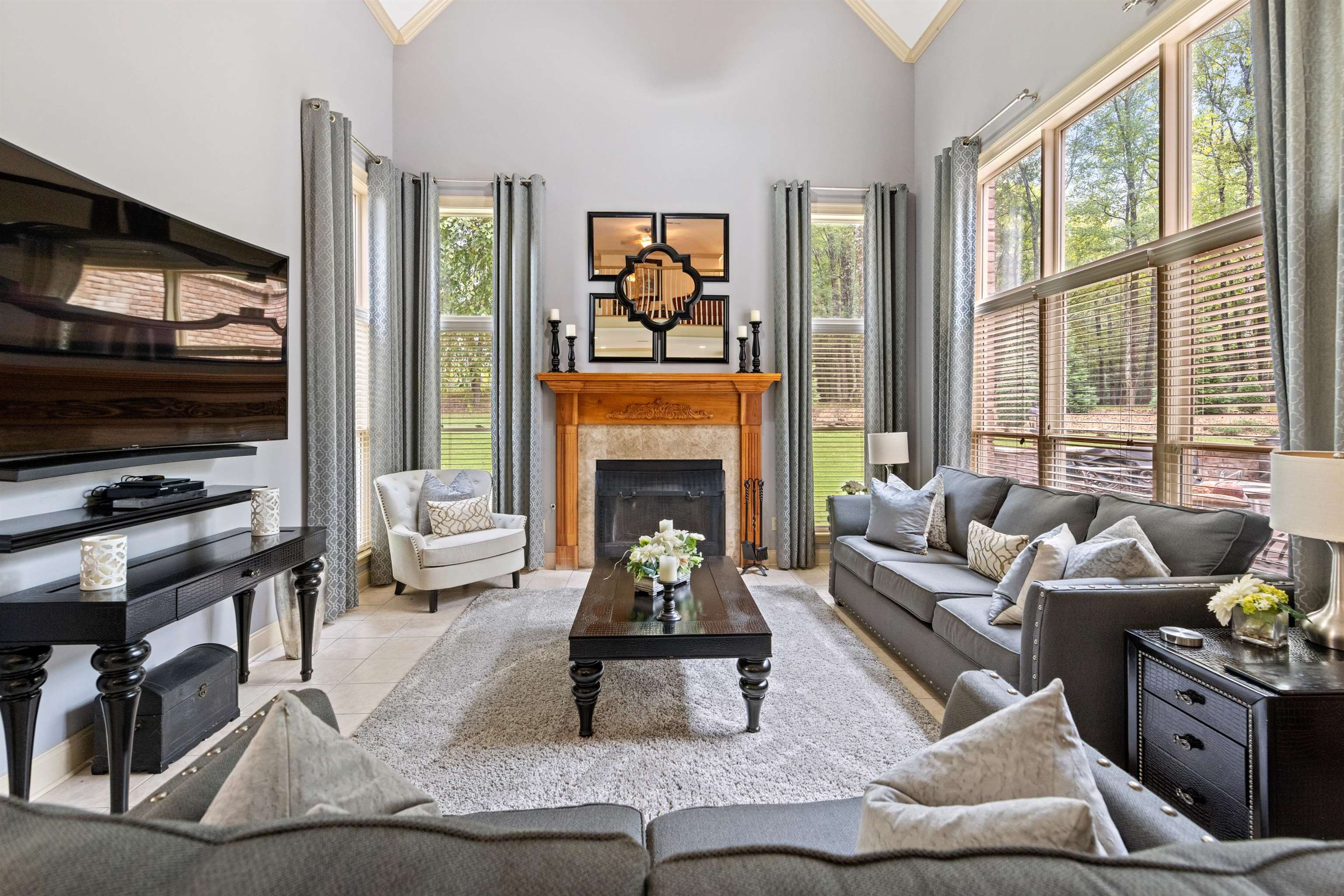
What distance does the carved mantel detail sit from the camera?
16.5 feet

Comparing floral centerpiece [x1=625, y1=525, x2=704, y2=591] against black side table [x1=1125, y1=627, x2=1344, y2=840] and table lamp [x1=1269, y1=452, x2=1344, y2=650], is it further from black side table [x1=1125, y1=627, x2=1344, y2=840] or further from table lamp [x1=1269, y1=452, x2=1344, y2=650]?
table lamp [x1=1269, y1=452, x2=1344, y2=650]

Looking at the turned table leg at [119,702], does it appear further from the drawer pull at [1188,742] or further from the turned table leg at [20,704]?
the drawer pull at [1188,742]

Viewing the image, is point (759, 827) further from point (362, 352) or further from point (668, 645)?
point (362, 352)

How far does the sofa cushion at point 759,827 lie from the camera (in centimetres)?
114

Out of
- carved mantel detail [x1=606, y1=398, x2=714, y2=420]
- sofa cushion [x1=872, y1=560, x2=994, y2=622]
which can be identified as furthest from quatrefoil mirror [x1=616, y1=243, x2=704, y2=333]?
sofa cushion [x1=872, y1=560, x2=994, y2=622]

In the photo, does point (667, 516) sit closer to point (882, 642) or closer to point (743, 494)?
point (743, 494)

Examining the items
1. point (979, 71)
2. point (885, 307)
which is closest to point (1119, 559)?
point (885, 307)

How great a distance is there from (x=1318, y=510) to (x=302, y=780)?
2302 mm

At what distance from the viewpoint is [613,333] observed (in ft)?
16.6

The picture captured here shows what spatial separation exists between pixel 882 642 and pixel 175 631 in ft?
10.8

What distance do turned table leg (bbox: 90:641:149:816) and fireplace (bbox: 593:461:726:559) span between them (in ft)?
10.9

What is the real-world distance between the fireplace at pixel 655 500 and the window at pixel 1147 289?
210cm

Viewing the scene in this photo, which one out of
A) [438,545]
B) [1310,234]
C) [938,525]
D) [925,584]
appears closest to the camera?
[1310,234]

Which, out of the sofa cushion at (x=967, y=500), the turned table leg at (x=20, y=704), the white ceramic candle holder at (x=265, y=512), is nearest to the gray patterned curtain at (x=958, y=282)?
the sofa cushion at (x=967, y=500)
